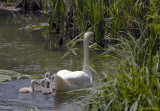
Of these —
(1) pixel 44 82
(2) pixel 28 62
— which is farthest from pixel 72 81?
(2) pixel 28 62

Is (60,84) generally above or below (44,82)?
above

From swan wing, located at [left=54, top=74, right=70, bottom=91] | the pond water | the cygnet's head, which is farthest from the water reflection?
swan wing, located at [left=54, top=74, right=70, bottom=91]

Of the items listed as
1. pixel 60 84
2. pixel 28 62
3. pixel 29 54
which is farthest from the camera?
pixel 29 54

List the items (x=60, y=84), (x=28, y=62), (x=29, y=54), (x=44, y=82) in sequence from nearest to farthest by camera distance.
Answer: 1. (x=60, y=84)
2. (x=44, y=82)
3. (x=28, y=62)
4. (x=29, y=54)

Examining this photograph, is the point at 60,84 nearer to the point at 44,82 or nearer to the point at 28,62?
the point at 44,82

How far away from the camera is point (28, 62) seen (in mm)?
9406

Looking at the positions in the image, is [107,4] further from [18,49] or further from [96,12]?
[18,49]

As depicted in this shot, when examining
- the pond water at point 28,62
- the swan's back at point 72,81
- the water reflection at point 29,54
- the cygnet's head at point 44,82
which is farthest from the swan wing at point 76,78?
the water reflection at point 29,54

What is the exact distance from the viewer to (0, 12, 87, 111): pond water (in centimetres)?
613

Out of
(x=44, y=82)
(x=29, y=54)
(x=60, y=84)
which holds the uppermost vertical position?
(x=60, y=84)

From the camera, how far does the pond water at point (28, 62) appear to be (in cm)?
613

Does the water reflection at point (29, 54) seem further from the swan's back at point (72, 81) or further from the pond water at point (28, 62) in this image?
the swan's back at point (72, 81)

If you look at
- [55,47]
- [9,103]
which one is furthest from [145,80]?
[55,47]

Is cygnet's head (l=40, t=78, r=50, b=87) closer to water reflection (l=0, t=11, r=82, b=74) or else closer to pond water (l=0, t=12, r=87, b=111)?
pond water (l=0, t=12, r=87, b=111)
